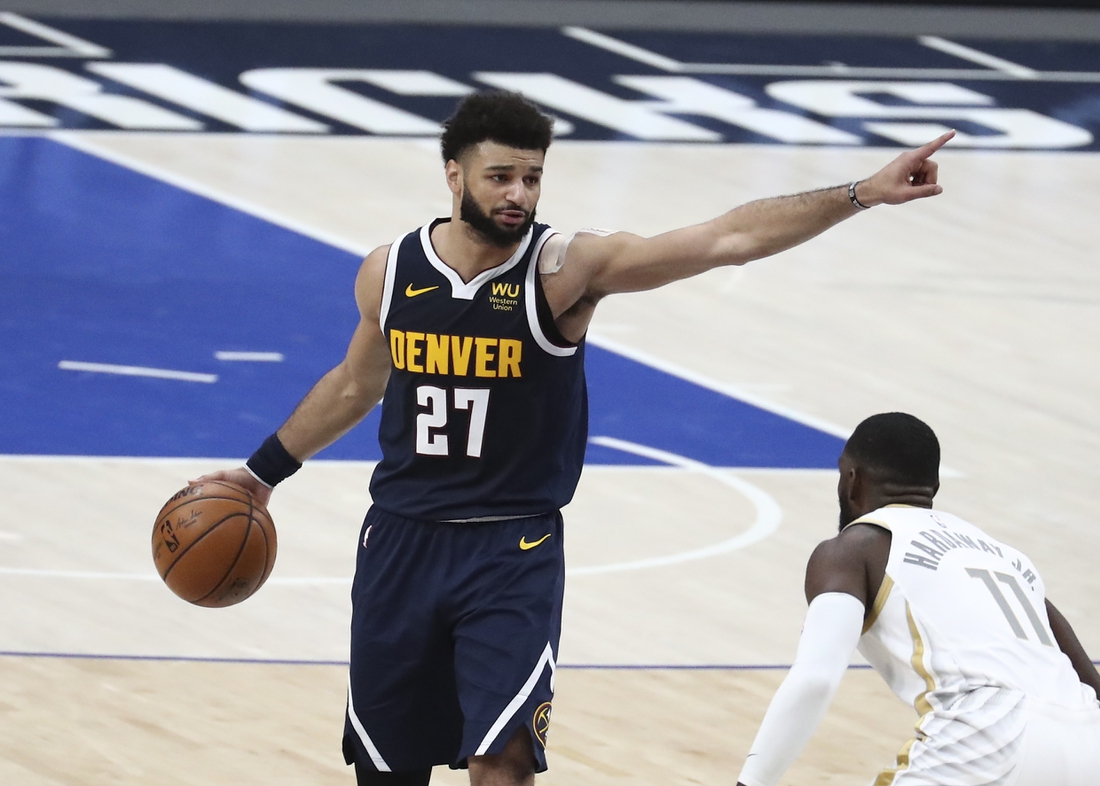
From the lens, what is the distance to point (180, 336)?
Answer: 11.0 metres

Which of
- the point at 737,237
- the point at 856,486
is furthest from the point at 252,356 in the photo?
the point at 856,486

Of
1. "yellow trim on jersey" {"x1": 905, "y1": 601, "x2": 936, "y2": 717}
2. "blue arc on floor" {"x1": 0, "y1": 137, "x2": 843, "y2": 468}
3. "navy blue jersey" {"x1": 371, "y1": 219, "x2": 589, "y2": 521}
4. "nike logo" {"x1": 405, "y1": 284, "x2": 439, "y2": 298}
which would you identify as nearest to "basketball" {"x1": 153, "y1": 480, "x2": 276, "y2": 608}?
"navy blue jersey" {"x1": 371, "y1": 219, "x2": 589, "y2": 521}

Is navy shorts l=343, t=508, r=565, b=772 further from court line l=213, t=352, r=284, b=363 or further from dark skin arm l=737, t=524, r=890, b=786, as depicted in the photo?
court line l=213, t=352, r=284, b=363

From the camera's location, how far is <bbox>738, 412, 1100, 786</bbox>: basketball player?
3.70 m

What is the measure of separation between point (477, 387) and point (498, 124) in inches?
25.7

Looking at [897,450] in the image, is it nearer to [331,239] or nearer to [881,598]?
[881,598]

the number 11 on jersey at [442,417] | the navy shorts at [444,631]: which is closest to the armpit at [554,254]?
the number 11 on jersey at [442,417]

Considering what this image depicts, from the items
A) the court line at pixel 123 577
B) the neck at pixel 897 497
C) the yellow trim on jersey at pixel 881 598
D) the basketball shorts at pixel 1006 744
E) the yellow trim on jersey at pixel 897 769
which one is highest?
the neck at pixel 897 497

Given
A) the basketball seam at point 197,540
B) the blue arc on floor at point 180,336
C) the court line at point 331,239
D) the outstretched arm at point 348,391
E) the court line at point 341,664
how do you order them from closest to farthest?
the outstretched arm at point 348,391
the basketball seam at point 197,540
the court line at point 341,664
the blue arc on floor at point 180,336
the court line at point 331,239

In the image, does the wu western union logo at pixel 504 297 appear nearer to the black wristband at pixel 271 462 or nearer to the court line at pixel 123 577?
the black wristband at pixel 271 462

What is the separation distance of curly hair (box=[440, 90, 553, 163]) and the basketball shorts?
5.94ft

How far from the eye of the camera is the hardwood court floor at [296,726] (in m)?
6.11

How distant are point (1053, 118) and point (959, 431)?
6470 mm

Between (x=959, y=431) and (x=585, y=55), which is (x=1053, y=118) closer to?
(x=585, y=55)
